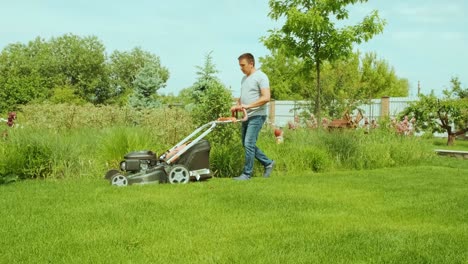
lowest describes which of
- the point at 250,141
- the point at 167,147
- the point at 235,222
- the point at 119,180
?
the point at 235,222

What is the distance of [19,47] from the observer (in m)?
57.2

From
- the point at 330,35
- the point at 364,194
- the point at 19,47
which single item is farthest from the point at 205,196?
the point at 19,47

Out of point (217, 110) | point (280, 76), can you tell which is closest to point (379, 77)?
point (280, 76)

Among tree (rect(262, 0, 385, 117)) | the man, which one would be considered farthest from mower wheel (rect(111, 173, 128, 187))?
tree (rect(262, 0, 385, 117))

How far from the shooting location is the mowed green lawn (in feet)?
11.9

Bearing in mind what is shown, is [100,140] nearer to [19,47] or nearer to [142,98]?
[142,98]

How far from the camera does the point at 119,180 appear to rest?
6699 mm

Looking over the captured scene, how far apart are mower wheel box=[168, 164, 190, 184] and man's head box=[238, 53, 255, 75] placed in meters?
1.82

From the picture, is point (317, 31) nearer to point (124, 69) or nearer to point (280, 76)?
point (280, 76)

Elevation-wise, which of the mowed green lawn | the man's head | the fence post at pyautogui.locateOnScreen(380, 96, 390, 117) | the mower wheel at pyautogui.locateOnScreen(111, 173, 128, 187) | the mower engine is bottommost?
the mowed green lawn

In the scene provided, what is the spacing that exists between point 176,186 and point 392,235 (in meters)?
3.17

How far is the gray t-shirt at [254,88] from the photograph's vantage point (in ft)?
25.0

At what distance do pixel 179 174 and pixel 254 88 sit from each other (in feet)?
5.74

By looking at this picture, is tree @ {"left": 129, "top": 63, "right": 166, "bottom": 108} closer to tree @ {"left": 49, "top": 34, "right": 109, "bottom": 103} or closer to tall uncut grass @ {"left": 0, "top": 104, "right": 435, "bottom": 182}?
tall uncut grass @ {"left": 0, "top": 104, "right": 435, "bottom": 182}
